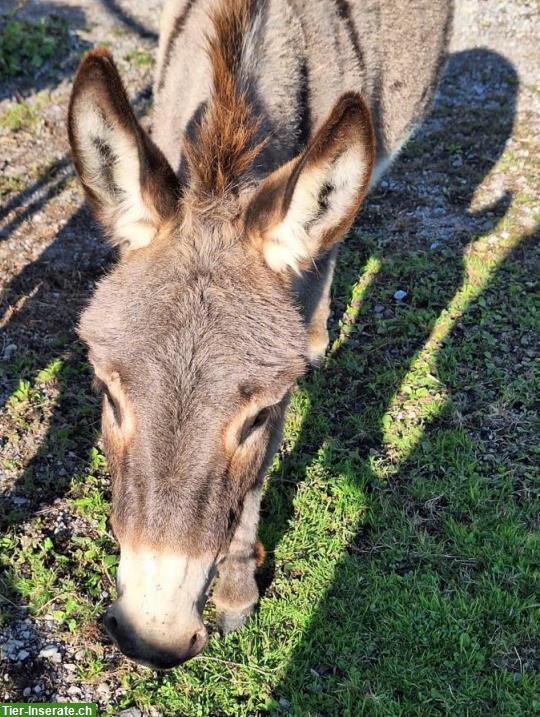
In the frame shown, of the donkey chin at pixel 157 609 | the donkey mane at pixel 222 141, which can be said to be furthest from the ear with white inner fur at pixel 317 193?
the donkey chin at pixel 157 609

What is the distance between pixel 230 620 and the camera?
347 centimetres

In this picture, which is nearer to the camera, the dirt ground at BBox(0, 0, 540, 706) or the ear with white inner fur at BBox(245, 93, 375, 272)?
the ear with white inner fur at BBox(245, 93, 375, 272)

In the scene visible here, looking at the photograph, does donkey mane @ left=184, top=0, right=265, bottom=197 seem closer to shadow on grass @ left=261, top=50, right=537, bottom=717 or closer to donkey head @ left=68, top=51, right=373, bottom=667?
donkey head @ left=68, top=51, right=373, bottom=667

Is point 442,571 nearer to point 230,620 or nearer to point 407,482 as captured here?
point 407,482

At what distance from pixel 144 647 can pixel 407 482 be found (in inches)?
99.0

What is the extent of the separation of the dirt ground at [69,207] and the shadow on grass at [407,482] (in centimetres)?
15

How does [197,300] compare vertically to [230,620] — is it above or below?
above

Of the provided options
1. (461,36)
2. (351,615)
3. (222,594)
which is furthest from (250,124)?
(461,36)

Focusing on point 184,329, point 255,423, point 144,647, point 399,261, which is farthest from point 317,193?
point 399,261

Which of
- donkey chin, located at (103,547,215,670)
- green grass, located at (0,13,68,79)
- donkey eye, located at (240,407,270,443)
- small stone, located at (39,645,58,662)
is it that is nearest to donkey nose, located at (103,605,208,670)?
donkey chin, located at (103,547,215,670)

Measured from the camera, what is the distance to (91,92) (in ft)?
7.48

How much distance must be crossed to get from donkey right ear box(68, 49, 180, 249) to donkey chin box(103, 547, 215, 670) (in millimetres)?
1336

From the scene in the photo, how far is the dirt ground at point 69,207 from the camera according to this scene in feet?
11.3

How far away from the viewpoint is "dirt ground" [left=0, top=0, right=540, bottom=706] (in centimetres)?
345
